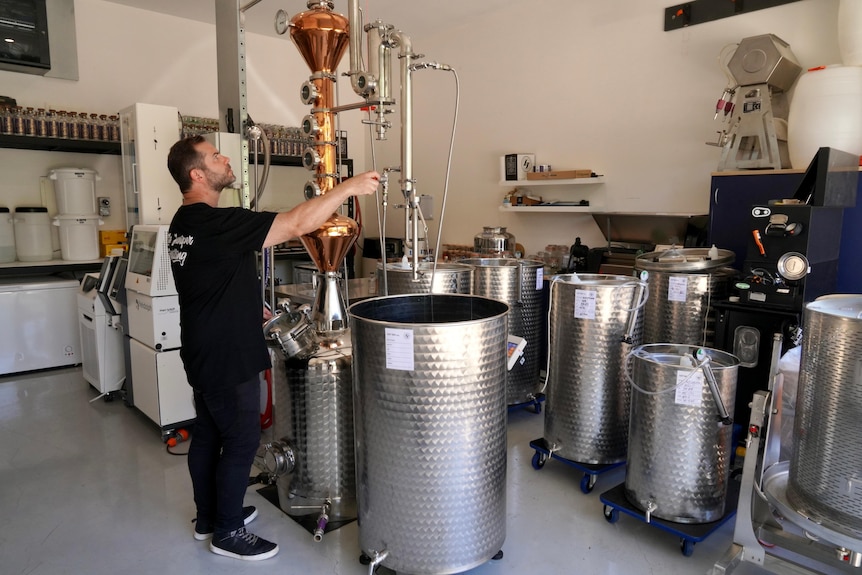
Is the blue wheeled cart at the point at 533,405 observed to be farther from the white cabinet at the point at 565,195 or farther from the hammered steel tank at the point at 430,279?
the white cabinet at the point at 565,195

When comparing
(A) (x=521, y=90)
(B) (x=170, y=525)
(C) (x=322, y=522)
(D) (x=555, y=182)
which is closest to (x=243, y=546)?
(C) (x=322, y=522)

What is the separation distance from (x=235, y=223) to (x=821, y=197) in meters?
2.55

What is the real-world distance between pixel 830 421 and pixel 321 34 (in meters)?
2.35

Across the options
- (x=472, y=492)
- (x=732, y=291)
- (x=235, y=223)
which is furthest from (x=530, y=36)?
(x=472, y=492)

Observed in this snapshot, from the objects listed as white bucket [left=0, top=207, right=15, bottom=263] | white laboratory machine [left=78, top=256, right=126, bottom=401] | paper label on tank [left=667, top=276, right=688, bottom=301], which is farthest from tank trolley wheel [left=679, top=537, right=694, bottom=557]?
white bucket [left=0, top=207, right=15, bottom=263]

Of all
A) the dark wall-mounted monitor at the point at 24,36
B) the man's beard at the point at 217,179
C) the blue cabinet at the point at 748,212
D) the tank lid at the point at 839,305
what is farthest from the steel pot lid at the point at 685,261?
the dark wall-mounted monitor at the point at 24,36

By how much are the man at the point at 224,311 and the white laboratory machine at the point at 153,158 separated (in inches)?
85.3

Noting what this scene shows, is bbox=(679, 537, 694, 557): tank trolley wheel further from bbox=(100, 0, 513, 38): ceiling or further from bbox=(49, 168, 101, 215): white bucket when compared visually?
bbox=(49, 168, 101, 215): white bucket

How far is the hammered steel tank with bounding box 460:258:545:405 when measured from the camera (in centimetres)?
354

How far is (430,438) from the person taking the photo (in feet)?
6.06

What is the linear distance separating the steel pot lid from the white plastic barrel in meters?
4.97

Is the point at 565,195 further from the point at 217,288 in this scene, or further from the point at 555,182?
the point at 217,288

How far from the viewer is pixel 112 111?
5535mm

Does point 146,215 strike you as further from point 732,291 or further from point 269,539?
point 732,291
